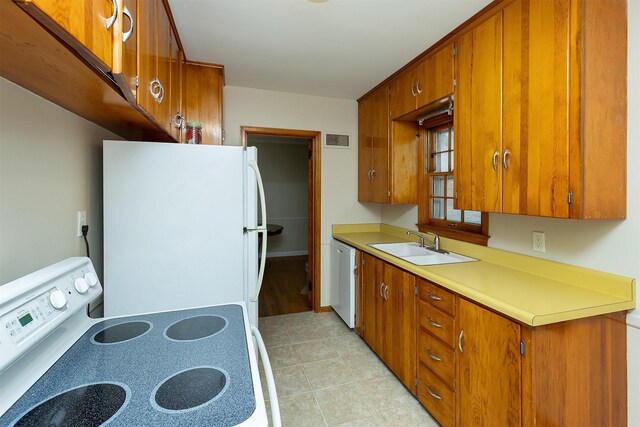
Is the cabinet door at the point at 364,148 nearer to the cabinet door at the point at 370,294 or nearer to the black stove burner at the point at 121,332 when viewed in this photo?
the cabinet door at the point at 370,294

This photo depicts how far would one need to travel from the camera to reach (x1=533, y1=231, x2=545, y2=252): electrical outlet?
1695mm

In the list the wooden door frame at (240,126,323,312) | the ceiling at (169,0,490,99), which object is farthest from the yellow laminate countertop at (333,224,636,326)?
the ceiling at (169,0,490,99)

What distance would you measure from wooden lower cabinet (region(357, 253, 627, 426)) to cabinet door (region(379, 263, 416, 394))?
0.43 ft

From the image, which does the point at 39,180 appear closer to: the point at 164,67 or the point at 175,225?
the point at 175,225

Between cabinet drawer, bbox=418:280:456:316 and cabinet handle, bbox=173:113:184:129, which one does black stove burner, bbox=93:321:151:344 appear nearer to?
cabinet handle, bbox=173:113:184:129

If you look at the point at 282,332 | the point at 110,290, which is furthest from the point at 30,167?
the point at 282,332

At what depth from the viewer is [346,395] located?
203cm

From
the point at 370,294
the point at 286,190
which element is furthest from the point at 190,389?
the point at 286,190

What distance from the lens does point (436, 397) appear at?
171 centimetres

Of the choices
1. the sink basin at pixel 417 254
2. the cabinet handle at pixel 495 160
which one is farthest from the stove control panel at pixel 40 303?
the cabinet handle at pixel 495 160

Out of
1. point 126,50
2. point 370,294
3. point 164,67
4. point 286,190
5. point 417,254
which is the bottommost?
point 370,294

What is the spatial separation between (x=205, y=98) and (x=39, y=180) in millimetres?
1532

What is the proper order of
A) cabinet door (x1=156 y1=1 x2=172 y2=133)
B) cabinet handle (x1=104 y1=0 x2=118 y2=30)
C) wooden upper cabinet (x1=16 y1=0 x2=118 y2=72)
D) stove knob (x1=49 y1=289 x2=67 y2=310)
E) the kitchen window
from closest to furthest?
wooden upper cabinet (x1=16 y1=0 x2=118 y2=72)
cabinet handle (x1=104 y1=0 x2=118 y2=30)
stove knob (x1=49 y1=289 x2=67 y2=310)
cabinet door (x1=156 y1=1 x2=172 y2=133)
the kitchen window

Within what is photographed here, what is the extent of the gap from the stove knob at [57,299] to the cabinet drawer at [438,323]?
163cm
